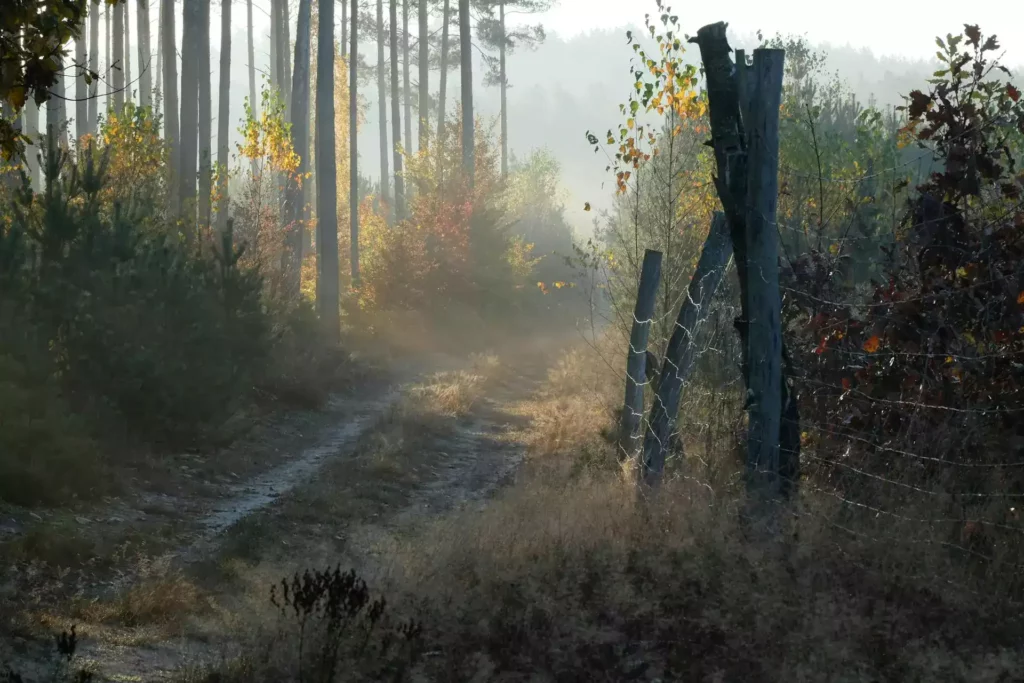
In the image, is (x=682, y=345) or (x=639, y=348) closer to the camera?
(x=682, y=345)

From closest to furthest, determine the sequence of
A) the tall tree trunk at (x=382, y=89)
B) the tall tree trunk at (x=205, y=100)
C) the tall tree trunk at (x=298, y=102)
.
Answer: the tall tree trunk at (x=205, y=100) < the tall tree trunk at (x=298, y=102) < the tall tree trunk at (x=382, y=89)

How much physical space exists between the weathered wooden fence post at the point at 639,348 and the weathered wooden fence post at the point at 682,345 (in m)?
1.10

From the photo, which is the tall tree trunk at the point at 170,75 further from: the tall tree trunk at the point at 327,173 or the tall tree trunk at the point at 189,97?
the tall tree trunk at the point at 327,173

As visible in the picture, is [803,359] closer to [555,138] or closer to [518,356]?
[518,356]

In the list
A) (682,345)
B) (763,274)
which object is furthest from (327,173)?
(763,274)

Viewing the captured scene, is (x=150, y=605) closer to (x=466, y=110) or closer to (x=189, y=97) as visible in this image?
(x=189, y=97)

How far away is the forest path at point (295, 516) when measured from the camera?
602 cm

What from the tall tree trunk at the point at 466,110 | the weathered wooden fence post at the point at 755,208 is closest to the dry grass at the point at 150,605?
the weathered wooden fence post at the point at 755,208

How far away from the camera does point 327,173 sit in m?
23.3

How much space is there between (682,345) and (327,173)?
16.4 m

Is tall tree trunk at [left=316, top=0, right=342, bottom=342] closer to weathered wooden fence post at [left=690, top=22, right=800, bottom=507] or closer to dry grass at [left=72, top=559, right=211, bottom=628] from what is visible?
dry grass at [left=72, top=559, right=211, bottom=628]

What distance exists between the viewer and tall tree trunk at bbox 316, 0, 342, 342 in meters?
22.6

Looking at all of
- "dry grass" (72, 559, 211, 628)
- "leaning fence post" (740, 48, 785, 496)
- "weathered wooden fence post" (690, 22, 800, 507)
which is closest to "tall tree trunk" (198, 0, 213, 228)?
"dry grass" (72, 559, 211, 628)

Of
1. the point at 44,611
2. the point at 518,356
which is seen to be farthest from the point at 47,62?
the point at 518,356
